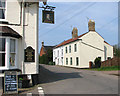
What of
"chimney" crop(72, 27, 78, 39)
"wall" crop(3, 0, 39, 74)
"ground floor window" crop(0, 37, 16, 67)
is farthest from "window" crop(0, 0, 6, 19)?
"chimney" crop(72, 27, 78, 39)

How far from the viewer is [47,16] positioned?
1101 centimetres

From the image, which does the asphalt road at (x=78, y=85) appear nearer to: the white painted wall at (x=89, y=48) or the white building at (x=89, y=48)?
the white painted wall at (x=89, y=48)

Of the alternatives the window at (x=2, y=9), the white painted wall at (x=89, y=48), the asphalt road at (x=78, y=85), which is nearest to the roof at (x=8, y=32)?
the window at (x=2, y=9)

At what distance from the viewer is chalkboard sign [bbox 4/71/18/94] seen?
27.8ft

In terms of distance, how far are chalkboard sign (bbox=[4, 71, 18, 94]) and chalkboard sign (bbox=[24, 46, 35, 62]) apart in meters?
1.64

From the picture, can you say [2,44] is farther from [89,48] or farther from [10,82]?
[89,48]

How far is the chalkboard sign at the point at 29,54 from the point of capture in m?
10.5

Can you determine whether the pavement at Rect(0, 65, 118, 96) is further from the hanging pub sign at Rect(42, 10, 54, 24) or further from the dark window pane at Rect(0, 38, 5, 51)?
the hanging pub sign at Rect(42, 10, 54, 24)

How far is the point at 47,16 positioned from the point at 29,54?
296 centimetres

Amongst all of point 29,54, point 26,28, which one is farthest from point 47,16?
point 29,54

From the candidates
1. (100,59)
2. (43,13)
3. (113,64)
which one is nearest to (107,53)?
(100,59)

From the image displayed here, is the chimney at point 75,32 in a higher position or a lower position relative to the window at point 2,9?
higher

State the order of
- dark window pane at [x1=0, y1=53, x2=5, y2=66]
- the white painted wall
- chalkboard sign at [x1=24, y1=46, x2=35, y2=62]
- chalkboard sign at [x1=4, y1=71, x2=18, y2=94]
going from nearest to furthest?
chalkboard sign at [x1=4, y1=71, x2=18, y2=94], dark window pane at [x1=0, y1=53, x2=5, y2=66], chalkboard sign at [x1=24, y1=46, x2=35, y2=62], the white painted wall

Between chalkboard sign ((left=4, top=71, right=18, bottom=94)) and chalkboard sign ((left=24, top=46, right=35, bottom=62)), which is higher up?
chalkboard sign ((left=24, top=46, right=35, bottom=62))
